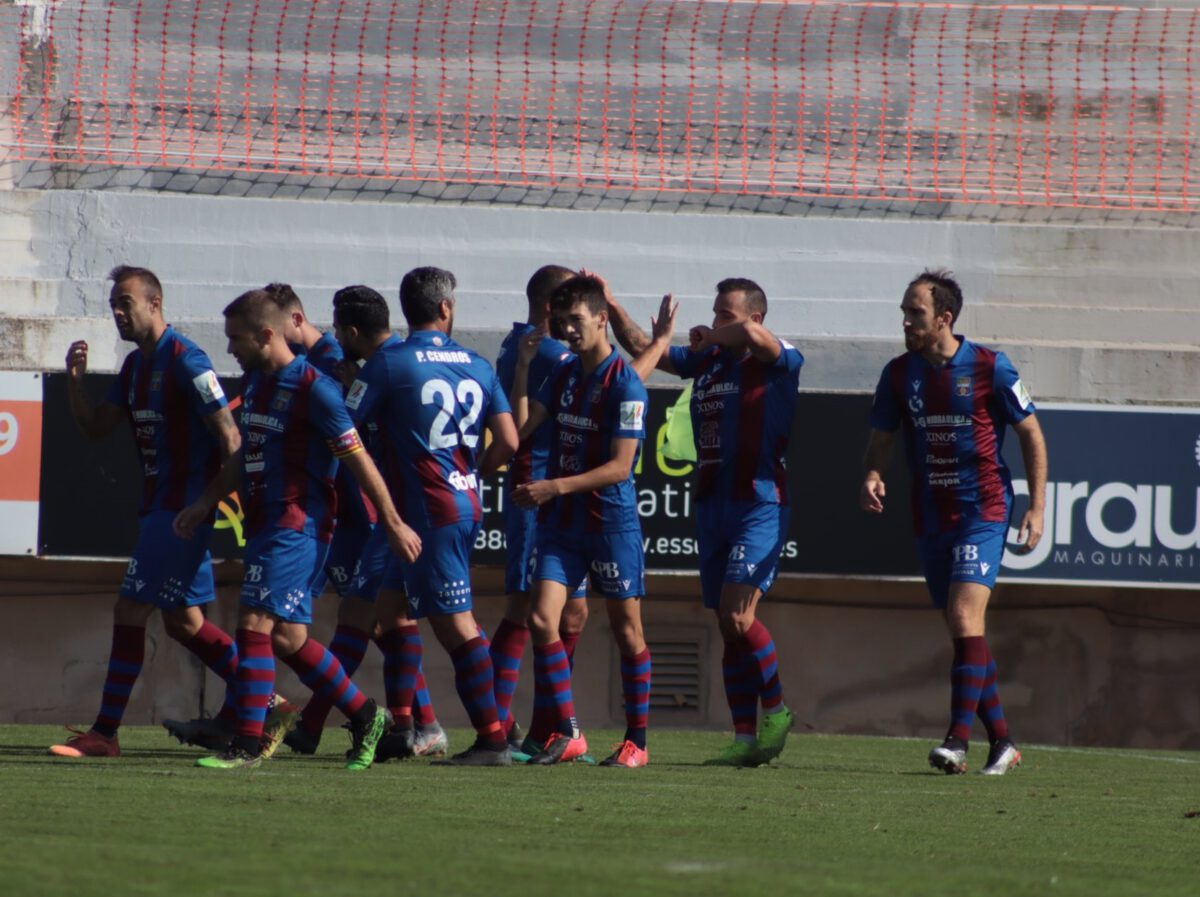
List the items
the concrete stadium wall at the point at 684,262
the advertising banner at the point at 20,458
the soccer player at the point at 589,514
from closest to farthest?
the soccer player at the point at 589,514 < the advertising banner at the point at 20,458 < the concrete stadium wall at the point at 684,262

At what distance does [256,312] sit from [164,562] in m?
1.09

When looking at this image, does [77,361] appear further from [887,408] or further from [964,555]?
[964,555]

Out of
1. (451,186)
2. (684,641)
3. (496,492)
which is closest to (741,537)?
(496,492)

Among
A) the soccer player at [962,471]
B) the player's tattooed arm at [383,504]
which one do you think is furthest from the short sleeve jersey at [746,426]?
the player's tattooed arm at [383,504]

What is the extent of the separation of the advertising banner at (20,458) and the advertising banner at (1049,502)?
98.3 inches

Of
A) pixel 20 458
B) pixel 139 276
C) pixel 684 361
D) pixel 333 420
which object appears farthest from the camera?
pixel 20 458

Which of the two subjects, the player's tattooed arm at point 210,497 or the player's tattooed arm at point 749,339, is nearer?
the player's tattooed arm at point 210,497

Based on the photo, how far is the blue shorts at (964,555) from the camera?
297 inches

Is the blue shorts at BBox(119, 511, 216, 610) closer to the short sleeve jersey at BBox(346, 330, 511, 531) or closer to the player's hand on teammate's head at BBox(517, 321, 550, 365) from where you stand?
the short sleeve jersey at BBox(346, 330, 511, 531)

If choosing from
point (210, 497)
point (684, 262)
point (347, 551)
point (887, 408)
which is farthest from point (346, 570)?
point (684, 262)

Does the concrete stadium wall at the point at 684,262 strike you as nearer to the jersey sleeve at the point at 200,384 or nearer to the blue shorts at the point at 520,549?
the blue shorts at the point at 520,549

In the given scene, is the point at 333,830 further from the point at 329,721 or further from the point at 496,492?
the point at 329,721

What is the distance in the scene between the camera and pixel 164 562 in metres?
7.05

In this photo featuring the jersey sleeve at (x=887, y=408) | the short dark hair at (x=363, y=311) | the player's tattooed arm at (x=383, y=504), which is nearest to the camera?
the player's tattooed arm at (x=383, y=504)
